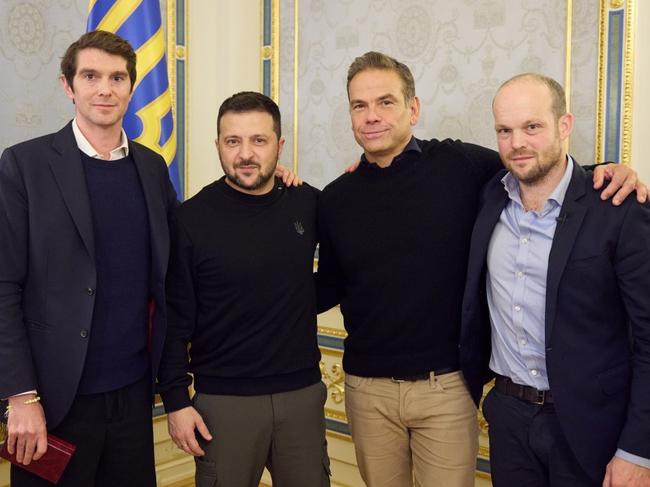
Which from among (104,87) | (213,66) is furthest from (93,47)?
(213,66)

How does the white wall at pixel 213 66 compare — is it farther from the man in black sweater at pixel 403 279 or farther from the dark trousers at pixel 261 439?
the dark trousers at pixel 261 439

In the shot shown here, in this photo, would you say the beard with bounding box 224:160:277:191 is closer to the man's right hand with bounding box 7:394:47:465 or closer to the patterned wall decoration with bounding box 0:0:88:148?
the man's right hand with bounding box 7:394:47:465

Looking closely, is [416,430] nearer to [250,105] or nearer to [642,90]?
[250,105]

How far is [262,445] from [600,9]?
186 centimetres

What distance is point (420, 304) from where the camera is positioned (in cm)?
183

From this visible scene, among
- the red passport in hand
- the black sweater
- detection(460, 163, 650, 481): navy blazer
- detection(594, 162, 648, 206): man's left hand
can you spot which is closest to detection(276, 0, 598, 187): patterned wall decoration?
detection(594, 162, 648, 206): man's left hand

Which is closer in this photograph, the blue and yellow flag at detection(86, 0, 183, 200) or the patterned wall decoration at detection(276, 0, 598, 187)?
the patterned wall decoration at detection(276, 0, 598, 187)

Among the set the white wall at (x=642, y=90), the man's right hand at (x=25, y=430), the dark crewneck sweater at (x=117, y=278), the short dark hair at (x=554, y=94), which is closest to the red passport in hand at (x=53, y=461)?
the man's right hand at (x=25, y=430)

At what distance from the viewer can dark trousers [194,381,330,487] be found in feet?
5.90

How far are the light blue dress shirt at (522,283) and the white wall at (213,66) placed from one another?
6.90 feet

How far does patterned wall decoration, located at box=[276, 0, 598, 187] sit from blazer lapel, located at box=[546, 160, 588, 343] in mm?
861

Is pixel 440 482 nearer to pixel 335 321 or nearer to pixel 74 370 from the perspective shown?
pixel 74 370

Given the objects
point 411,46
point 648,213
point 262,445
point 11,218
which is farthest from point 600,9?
point 11,218

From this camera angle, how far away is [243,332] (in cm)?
181
